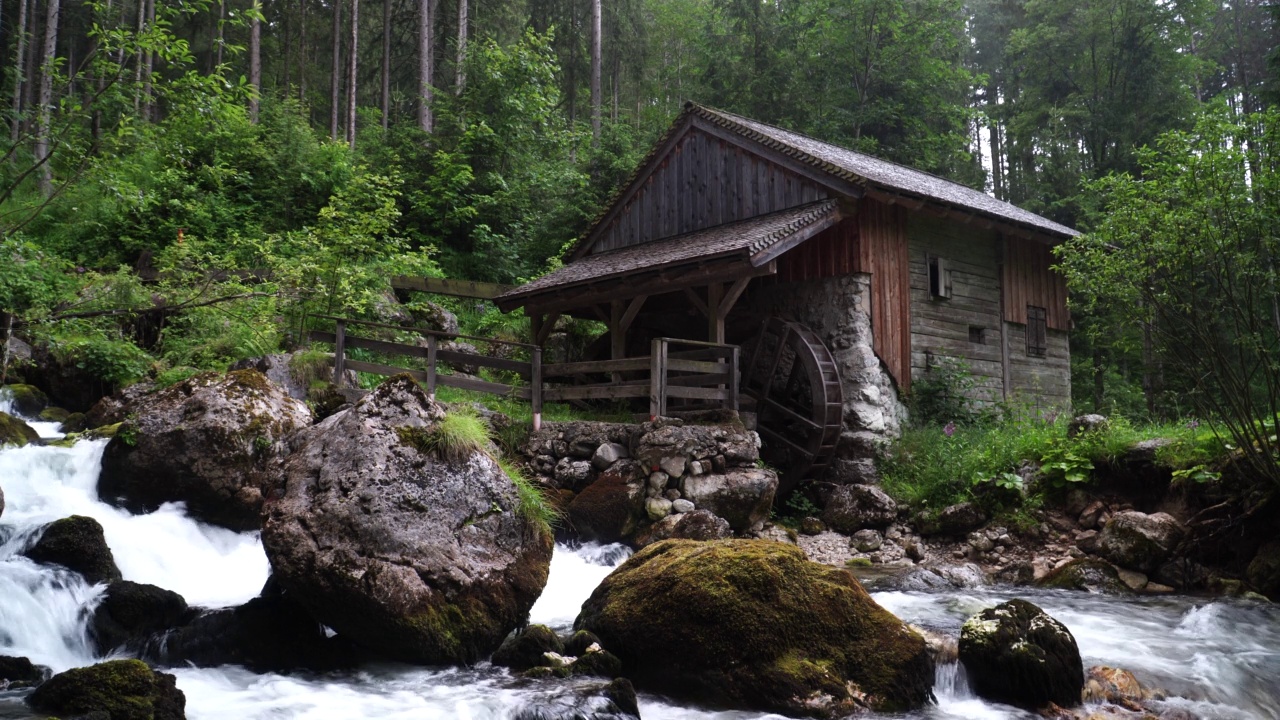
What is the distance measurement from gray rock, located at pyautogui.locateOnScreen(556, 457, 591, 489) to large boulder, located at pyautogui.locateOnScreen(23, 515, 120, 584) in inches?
201

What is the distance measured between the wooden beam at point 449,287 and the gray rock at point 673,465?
6.95m

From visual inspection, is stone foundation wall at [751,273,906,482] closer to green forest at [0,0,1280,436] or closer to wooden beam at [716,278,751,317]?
wooden beam at [716,278,751,317]

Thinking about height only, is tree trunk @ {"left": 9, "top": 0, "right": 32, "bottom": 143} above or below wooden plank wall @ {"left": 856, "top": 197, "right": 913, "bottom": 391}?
above

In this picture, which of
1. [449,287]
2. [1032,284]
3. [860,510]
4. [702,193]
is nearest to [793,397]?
[860,510]

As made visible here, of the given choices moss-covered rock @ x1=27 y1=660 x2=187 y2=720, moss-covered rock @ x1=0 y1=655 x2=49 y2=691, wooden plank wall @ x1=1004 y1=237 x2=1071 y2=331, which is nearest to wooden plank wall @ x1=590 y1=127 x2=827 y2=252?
wooden plank wall @ x1=1004 y1=237 x2=1071 y2=331

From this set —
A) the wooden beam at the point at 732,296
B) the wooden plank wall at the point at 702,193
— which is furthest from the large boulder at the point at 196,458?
the wooden plank wall at the point at 702,193

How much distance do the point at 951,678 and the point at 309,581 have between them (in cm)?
426

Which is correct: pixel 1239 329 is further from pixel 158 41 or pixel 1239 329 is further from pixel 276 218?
pixel 276 218

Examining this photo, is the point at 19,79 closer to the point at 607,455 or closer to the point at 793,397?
the point at 607,455

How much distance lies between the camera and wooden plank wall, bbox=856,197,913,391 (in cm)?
1312

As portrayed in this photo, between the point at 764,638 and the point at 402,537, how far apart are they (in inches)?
97.4

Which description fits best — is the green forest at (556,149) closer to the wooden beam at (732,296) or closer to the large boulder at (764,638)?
the large boulder at (764,638)

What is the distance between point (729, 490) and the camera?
1040 cm

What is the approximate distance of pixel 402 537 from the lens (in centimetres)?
568
